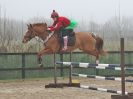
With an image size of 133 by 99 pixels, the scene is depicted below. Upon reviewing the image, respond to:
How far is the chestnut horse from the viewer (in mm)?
12883

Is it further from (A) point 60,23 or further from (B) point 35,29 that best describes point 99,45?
(B) point 35,29

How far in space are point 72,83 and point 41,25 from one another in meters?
2.21

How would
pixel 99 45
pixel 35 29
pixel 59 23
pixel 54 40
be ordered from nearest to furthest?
1. pixel 59 23
2. pixel 54 40
3. pixel 35 29
4. pixel 99 45

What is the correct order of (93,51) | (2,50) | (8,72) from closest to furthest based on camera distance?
(93,51)
(8,72)
(2,50)

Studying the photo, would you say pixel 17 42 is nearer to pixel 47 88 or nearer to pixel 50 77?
pixel 50 77

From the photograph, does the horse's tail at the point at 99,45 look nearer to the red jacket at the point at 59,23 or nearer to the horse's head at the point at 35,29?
the red jacket at the point at 59,23

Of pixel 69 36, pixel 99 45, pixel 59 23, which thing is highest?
pixel 59 23

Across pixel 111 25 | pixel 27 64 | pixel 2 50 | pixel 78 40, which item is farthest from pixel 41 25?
pixel 111 25

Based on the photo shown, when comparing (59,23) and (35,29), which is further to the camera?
(35,29)

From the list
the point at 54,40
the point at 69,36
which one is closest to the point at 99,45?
the point at 69,36

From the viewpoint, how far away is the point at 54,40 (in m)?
13.0

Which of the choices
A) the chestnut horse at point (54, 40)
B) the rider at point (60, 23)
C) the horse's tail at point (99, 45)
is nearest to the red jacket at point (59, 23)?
the rider at point (60, 23)

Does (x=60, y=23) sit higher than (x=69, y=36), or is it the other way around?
(x=60, y=23)

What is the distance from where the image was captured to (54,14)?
12633mm
